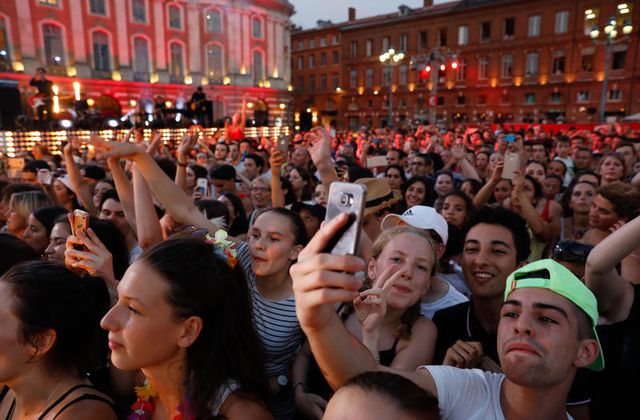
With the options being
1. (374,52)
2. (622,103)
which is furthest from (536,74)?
(374,52)

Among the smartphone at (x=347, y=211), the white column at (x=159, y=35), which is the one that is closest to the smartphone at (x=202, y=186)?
the smartphone at (x=347, y=211)

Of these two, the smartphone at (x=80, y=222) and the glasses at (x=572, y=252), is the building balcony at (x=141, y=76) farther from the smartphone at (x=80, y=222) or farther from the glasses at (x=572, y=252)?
the glasses at (x=572, y=252)

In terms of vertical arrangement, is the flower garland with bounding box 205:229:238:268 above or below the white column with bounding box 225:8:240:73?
below

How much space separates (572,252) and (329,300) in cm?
226

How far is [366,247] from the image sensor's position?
330 centimetres

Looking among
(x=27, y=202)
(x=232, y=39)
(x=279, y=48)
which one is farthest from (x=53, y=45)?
(x=27, y=202)

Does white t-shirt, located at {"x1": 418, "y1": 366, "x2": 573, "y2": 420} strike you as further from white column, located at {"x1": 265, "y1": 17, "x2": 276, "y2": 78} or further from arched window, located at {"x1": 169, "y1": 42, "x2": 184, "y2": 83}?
white column, located at {"x1": 265, "y1": 17, "x2": 276, "y2": 78}

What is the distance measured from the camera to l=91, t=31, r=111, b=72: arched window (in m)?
30.8

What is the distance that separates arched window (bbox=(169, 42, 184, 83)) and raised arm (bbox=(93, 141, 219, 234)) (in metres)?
34.9

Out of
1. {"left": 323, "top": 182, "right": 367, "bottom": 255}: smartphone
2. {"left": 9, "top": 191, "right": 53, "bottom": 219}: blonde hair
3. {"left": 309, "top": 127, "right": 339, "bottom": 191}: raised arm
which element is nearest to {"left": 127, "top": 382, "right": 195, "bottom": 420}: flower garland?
{"left": 323, "top": 182, "right": 367, "bottom": 255}: smartphone

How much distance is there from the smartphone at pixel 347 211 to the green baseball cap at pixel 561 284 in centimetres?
113

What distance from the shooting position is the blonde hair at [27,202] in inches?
160

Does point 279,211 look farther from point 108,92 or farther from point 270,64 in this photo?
point 270,64

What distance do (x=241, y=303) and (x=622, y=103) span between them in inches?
1728
